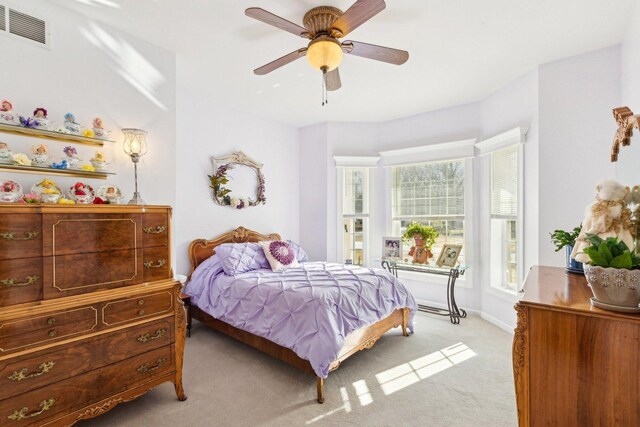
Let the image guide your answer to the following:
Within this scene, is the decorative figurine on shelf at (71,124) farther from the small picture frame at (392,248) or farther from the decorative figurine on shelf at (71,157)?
the small picture frame at (392,248)

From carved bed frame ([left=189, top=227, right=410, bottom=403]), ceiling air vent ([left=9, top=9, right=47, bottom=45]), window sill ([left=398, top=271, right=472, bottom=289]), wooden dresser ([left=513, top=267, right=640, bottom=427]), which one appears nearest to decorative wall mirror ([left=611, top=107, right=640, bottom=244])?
wooden dresser ([left=513, top=267, right=640, bottom=427])

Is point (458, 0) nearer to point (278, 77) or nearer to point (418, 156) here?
point (278, 77)

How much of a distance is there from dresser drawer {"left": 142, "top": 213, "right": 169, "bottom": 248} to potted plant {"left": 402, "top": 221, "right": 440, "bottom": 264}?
3188 mm

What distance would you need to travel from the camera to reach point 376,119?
4902 mm

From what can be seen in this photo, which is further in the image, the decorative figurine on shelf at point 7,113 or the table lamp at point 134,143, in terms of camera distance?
the table lamp at point 134,143

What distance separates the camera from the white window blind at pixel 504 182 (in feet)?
12.0

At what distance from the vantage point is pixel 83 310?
1.85m

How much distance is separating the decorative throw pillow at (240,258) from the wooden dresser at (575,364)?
284 centimetres

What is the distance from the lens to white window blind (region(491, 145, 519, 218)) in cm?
365

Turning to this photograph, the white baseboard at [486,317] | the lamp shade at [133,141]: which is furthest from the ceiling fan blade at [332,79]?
the white baseboard at [486,317]

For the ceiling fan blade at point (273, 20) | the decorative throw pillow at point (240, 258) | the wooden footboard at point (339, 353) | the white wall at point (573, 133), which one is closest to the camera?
the ceiling fan blade at point (273, 20)

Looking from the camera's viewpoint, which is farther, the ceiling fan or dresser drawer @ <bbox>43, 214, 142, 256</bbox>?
the ceiling fan


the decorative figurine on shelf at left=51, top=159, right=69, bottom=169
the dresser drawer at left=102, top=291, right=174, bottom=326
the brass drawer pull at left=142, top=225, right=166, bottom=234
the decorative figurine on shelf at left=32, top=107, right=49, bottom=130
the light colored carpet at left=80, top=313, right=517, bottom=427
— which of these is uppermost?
the decorative figurine on shelf at left=32, top=107, right=49, bottom=130

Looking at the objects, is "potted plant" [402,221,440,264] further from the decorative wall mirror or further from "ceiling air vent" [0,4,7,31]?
"ceiling air vent" [0,4,7,31]
